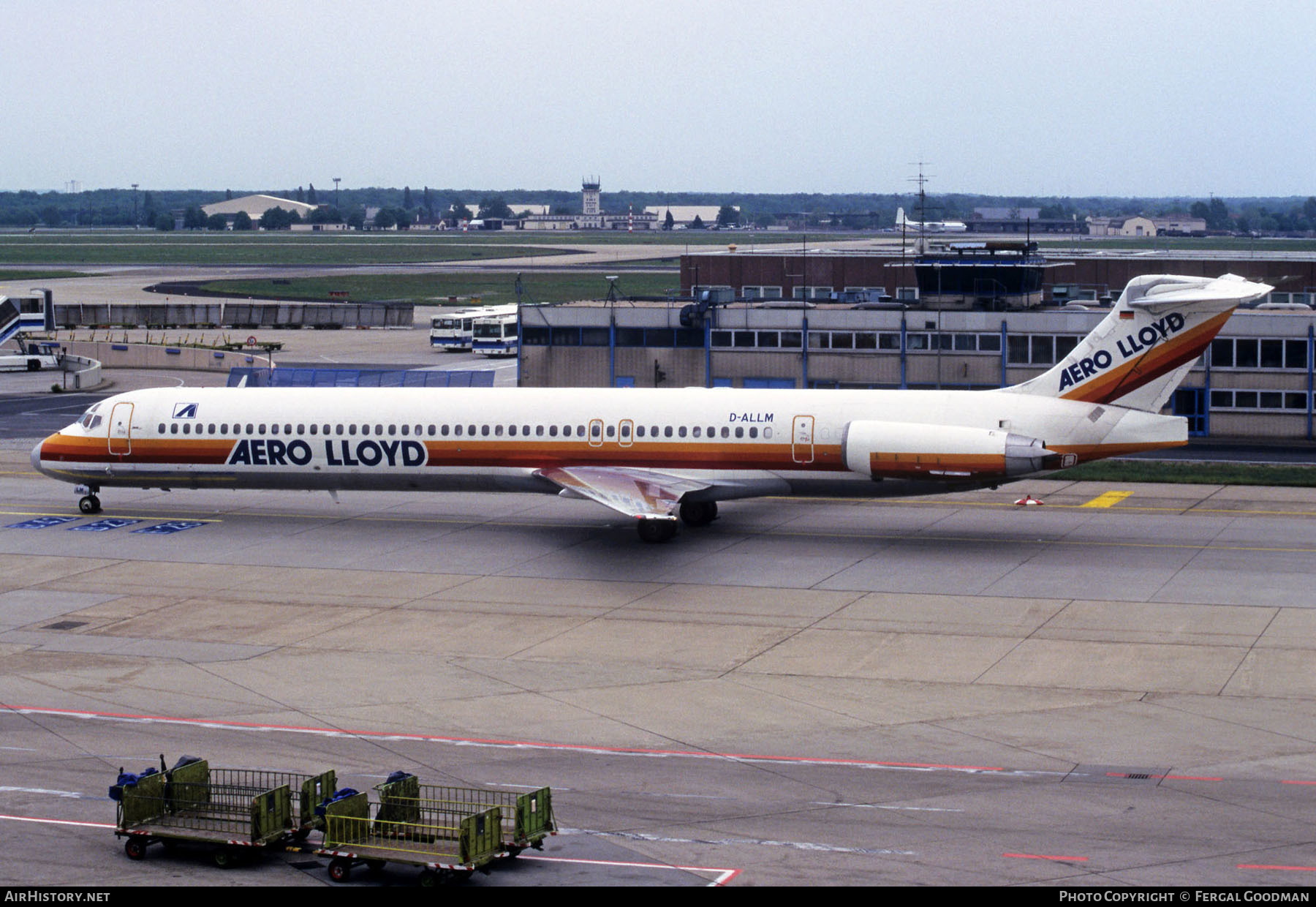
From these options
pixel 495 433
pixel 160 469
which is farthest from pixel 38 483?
pixel 495 433

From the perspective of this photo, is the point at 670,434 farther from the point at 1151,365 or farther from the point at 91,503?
the point at 91,503

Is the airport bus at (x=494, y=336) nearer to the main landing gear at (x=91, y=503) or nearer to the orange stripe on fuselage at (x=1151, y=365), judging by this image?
the main landing gear at (x=91, y=503)

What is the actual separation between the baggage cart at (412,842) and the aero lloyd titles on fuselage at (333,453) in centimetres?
2385

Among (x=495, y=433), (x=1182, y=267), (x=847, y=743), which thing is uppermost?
(x=1182, y=267)

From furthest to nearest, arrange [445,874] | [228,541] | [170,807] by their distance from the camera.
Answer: [228,541] < [170,807] < [445,874]

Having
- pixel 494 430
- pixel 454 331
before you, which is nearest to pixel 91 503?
pixel 494 430

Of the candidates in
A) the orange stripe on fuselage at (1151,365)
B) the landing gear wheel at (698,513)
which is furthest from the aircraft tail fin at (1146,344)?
the landing gear wheel at (698,513)

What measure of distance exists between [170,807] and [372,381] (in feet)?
128

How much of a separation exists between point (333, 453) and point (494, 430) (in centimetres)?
481

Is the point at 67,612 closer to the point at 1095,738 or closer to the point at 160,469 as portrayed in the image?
the point at 160,469

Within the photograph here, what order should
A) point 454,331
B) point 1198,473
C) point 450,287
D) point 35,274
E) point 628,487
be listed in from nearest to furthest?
point 628,487
point 1198,473
point 454,331
point 450,287
point 35,274

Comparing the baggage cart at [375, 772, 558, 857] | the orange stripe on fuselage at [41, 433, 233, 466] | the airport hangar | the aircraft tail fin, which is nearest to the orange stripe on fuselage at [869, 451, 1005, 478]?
the aircraft tail fin

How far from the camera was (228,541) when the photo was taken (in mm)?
41500

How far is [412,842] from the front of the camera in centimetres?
1850
